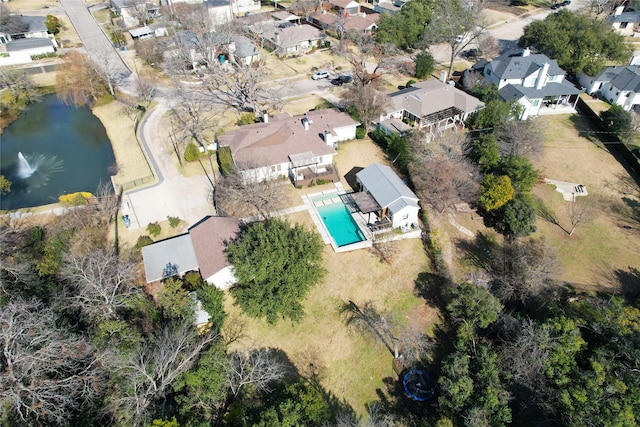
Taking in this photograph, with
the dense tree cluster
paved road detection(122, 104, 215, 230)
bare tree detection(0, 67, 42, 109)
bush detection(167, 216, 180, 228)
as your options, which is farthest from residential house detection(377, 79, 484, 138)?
bare tree detection(0, 67, 42, 109)

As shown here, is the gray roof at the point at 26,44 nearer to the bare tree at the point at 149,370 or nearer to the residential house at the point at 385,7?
the residential house at the point at 385,7

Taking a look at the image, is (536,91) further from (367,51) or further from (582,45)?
Result: (367,51)

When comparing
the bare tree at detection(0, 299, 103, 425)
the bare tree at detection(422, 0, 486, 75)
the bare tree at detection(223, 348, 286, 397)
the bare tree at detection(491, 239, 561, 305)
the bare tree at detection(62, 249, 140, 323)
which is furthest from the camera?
the bare tree at detection(422, 0, 486, 75)

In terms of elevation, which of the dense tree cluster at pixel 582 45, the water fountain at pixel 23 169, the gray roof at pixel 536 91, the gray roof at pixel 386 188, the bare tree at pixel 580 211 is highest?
the dense tree cluster at pixel 582 45

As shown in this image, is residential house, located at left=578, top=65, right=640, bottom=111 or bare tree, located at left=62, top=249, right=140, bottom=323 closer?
bare tree, located at left=62, top=249, right=140, bottom=323

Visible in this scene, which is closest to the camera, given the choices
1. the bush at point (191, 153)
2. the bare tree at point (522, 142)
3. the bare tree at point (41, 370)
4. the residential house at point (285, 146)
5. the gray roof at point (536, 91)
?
the bare tree at point (41, 370)

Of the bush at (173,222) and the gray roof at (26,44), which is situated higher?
the gray roof at (26,44)

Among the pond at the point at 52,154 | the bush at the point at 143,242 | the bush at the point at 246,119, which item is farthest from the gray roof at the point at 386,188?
the pond at the point at 52,154

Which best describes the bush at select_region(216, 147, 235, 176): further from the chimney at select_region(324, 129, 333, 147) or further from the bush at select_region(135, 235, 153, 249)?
the chimney at select_region(324, 129, 333, 147)

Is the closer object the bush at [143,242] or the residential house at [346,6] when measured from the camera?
the bush at [143,242]

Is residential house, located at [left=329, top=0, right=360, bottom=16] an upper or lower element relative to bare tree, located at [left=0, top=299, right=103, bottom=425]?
upper
